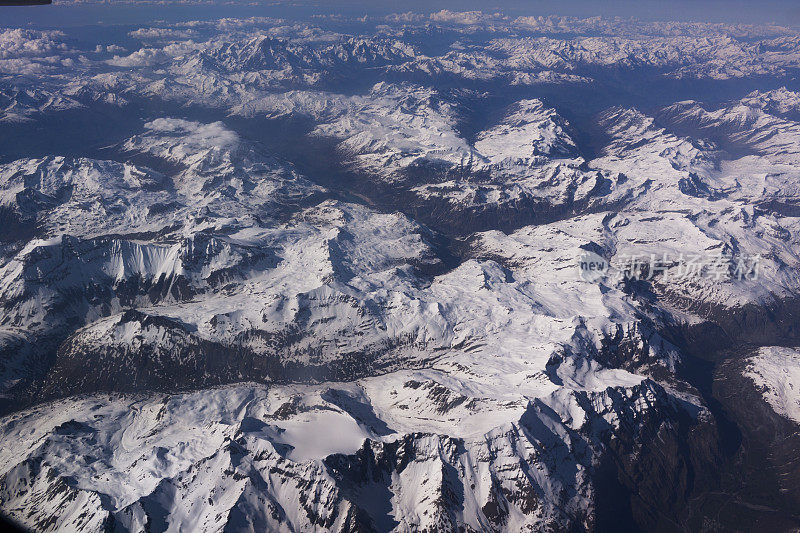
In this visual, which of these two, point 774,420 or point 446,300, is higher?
point 446,300

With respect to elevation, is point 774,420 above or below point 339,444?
below

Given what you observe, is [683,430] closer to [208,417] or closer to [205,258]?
[208,417]

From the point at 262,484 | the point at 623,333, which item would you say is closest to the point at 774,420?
the point at 623,333

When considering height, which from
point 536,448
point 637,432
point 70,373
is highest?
point 536,448

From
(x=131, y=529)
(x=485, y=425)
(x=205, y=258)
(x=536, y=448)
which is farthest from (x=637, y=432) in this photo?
(x=205, y=258)

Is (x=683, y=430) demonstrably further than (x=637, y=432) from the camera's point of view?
Yes

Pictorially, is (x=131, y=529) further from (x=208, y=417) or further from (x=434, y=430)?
(x=434, y=430)

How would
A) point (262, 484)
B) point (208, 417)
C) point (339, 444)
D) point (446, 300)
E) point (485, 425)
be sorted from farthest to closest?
point (446, 300) → point (208, 417) → point (485, 425) → point (339, 444) → point (262, 484)

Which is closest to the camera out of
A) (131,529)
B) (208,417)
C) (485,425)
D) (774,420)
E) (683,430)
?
(131,529)

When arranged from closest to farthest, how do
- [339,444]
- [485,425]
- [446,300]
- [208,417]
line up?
1. [339,444]
2. [485,425]
3. [208,417]
4. [446,300]
